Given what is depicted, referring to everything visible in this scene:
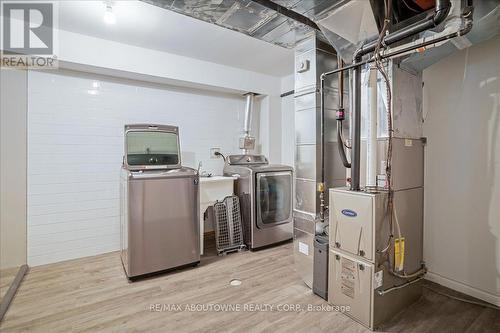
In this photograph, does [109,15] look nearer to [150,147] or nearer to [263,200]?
[150,147]

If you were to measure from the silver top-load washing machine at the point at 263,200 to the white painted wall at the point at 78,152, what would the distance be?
1.39m

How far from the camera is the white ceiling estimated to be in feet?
7.82

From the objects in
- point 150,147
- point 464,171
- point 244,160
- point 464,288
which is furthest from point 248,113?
point 464,288

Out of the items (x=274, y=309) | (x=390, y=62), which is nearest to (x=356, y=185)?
(x=390, y=62)

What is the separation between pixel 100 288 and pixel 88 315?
44 centimetres

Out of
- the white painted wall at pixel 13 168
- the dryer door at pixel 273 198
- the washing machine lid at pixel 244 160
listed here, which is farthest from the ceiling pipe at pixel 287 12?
the white painted wall at pixel 13 168

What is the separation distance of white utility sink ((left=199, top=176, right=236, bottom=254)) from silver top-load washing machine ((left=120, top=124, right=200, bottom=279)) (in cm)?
45

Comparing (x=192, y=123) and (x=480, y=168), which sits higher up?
(x=192, y=123)

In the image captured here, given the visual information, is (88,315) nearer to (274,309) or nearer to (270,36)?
(274,309)

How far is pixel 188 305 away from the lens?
221 centimetres

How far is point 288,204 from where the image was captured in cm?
389

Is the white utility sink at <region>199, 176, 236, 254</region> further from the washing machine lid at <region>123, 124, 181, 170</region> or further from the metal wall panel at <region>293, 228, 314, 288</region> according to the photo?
the metal wall panel at <region>293, 228, 314, 288</region>

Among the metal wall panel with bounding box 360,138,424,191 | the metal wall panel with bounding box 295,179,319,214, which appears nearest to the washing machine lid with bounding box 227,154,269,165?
the metal wall panel with bounding box 295,179,319,214

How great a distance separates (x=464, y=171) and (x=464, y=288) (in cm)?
112
